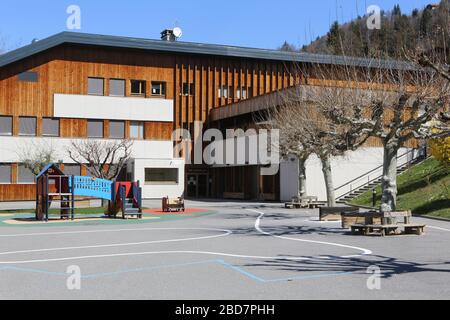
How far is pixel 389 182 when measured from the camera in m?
19.9

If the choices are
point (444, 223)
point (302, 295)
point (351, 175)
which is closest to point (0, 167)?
point (351, 175)

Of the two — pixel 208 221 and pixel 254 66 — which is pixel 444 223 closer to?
pixel 208 221

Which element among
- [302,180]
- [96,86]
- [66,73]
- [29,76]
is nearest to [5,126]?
[29,76]

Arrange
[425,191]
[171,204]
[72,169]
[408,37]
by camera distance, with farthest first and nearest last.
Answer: [72,169] < [171,204] < [425,191] < [408,37]

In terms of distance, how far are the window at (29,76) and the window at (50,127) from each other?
3.34m

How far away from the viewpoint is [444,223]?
2305 centimetres

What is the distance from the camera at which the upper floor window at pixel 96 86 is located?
1928 inches

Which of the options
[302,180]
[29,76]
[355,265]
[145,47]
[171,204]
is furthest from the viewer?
[145,47]

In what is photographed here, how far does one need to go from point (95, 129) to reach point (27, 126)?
215 inches

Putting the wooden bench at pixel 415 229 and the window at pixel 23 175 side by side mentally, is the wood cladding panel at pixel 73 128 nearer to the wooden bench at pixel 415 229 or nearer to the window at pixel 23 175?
the window at pixel 23 175

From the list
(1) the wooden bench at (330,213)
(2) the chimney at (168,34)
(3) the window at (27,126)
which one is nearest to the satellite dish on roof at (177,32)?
(2) the chimney at (168,34)

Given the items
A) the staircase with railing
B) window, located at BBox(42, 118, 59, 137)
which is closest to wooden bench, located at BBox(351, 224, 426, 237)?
the staircase with railing

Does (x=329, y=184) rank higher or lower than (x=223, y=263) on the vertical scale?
higher

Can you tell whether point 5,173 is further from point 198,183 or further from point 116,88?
point 198,183
